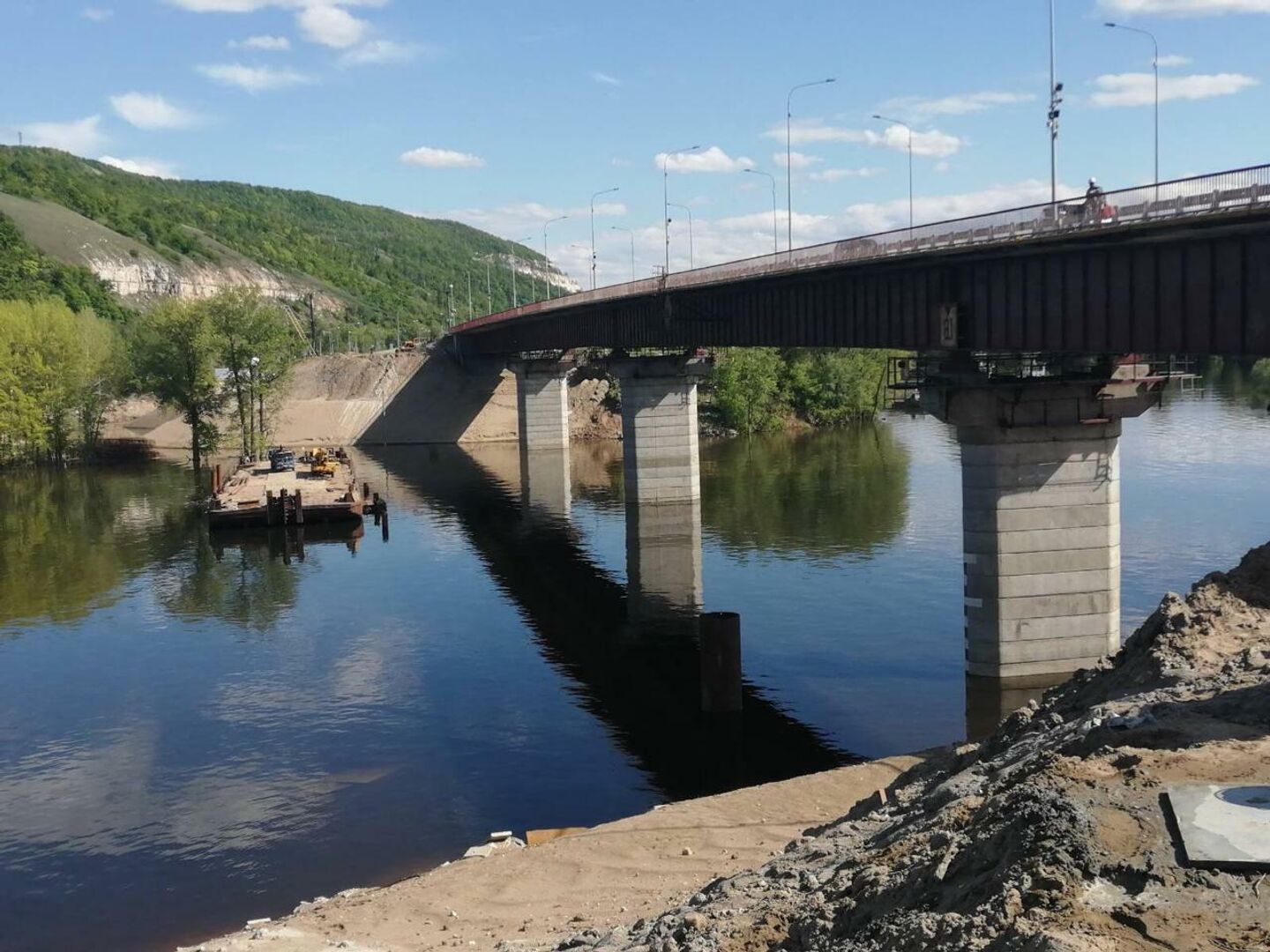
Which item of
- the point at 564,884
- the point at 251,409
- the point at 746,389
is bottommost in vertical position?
the point at 564,884

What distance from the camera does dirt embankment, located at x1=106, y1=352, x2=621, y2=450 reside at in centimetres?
13688

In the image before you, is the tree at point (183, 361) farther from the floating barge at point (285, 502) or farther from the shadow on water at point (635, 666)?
the shadow on water at point (635, 666)

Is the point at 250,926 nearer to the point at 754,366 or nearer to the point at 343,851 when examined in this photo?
the point at 343,851

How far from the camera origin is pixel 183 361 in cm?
11519

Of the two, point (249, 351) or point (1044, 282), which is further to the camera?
point (249, 351)

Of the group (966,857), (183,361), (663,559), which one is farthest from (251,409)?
(966,857)

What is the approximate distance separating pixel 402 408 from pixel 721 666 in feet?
364

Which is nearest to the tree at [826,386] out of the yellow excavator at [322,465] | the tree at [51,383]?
the yellow excavator at [322,465]

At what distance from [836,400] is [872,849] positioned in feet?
397

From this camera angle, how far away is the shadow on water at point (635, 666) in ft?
107

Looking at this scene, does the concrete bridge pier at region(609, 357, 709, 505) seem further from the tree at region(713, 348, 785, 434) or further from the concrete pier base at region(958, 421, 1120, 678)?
the tree at region(713, 348, 785, 434)

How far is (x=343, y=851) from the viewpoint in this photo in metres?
27.0

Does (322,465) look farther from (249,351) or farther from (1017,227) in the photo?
(1017,227)

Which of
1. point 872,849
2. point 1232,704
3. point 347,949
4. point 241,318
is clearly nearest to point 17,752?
point 347,949
